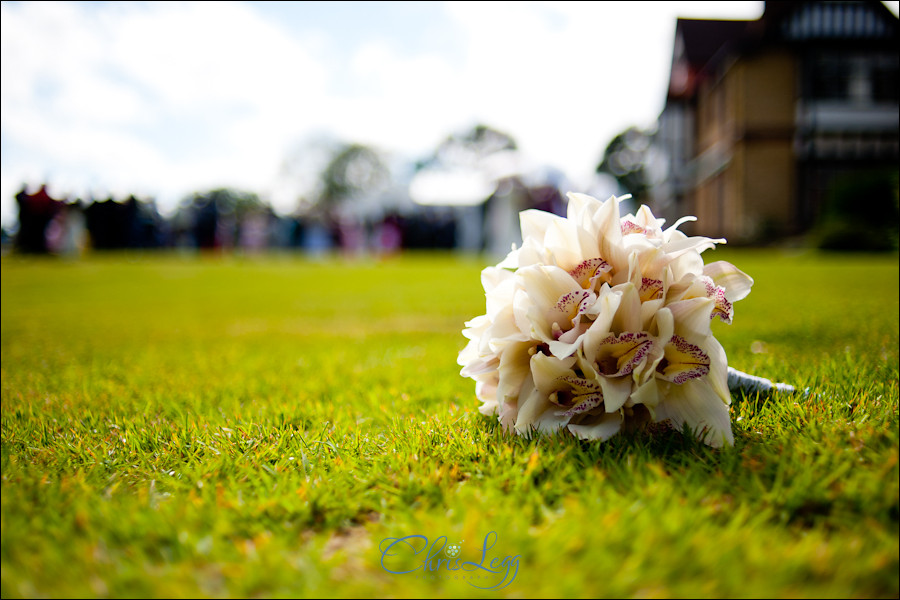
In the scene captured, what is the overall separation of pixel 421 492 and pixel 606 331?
2.28ft

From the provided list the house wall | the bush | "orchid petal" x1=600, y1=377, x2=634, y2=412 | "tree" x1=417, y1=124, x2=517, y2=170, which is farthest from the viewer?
"tree" x1=417, y1=124, x2=517, y2=170

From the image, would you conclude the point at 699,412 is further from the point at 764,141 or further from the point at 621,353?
the point at 764,141

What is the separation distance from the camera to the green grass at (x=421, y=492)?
1103 mm

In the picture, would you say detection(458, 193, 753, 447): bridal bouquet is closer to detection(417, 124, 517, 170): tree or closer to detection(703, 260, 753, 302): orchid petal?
detection(703, 260, 753, 302): orchid petal

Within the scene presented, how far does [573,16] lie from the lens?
152 inches

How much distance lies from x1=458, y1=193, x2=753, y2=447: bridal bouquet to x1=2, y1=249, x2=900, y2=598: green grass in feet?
0.33

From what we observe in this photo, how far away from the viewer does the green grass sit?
1103mm

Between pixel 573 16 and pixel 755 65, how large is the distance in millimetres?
21461

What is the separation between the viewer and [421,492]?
1.53 m

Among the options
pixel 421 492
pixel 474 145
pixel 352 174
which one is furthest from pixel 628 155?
pixel 421 492

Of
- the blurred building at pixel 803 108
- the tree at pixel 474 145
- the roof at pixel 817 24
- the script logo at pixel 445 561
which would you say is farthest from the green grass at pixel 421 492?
the tree at pixel 474 145

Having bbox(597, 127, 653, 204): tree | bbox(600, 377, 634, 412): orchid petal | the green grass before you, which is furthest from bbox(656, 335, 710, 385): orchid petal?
bbox(597, 127, 653, 204): tree

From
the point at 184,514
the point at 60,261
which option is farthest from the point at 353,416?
the point at 60,261

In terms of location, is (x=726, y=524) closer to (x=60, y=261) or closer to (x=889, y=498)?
(x=889, y=498)
